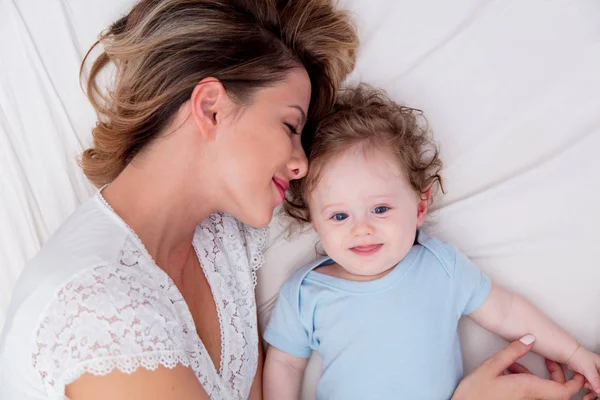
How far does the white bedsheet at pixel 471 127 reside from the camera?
1.51 meters

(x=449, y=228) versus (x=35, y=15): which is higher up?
(x=35, y=15)

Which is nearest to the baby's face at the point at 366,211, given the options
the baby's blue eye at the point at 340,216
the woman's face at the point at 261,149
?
the baby's blue eye at the point at 340,216

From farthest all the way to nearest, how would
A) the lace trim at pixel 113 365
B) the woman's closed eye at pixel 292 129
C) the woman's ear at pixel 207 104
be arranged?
the woman's closed eye at pixel 292 129, the woman's ear at pixel 207 104, the lace trim at pixel 113 365

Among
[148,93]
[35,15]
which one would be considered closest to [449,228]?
[148,93]

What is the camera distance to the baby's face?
1.39 meters

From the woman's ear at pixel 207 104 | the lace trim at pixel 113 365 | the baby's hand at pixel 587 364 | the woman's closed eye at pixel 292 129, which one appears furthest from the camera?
the baby's hand at pixel 587 364

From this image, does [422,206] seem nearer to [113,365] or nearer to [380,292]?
[380,292]

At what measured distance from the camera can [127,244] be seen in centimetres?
119

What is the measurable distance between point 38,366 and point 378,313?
0.72m

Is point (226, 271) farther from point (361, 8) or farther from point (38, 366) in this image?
point (361, 8)

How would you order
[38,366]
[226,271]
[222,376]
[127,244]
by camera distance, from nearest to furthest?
1. [38,366]
2. [127,244]
3. [222,376]
4. [226,271]

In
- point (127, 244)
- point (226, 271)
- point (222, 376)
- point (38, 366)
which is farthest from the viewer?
point (226, 271)

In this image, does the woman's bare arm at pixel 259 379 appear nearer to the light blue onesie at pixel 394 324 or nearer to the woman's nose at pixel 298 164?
the light blue onesie at pixel 394 324

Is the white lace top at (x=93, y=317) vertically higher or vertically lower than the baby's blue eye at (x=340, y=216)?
higher
